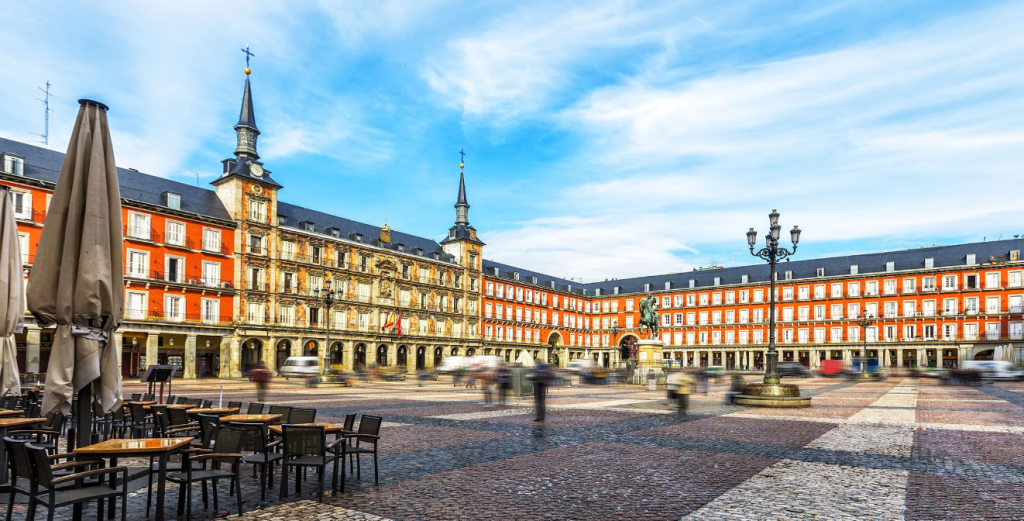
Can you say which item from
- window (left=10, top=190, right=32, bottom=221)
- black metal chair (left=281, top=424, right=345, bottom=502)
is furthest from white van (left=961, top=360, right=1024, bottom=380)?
window (left=10, top=190, right=32, bottom=221)

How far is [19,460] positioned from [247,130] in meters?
48.8

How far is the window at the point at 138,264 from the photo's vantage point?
39719mm

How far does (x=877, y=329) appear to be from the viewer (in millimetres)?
69688

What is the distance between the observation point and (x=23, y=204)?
35.7 meters

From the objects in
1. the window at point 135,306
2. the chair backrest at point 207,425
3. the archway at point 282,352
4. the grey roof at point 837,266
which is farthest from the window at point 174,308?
the grey roof at point 837,266

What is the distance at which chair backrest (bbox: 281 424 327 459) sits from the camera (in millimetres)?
7277

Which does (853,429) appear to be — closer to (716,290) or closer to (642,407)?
(642,407)

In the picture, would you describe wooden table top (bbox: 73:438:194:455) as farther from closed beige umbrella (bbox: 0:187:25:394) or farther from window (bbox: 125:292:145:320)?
window (bbox: 125:292:145:320)

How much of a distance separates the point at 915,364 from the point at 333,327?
60.5m

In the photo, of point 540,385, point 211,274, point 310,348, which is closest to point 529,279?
point 310,348

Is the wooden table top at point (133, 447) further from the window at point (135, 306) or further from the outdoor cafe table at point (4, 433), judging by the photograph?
the window at point (135, 306)

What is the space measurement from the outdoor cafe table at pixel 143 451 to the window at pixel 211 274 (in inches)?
1639

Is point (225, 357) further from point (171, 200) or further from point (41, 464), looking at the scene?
point (41, 464)

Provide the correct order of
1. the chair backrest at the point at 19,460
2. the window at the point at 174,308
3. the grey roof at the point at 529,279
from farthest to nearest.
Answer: the grey roof at the point at 529,279
the window at the point at 174,308
the chair backrest at the point at 19,460
